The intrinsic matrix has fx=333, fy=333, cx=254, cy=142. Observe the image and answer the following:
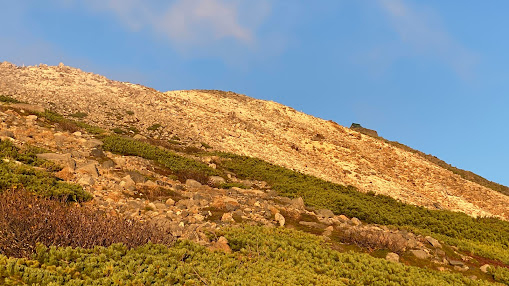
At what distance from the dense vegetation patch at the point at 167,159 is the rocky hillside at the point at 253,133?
360 inches

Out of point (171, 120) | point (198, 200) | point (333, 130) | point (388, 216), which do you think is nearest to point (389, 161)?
point (333, 130)

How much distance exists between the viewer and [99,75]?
155 ft

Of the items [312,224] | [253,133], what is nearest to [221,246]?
[312,224]

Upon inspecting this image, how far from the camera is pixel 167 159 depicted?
23.1 m

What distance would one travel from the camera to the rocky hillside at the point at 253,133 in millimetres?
34000

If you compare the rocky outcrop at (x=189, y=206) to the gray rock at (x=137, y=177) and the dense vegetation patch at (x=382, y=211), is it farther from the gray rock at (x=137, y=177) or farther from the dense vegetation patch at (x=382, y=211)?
the dense vegetation patch at (x=382, y=211)

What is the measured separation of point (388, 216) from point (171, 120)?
84.2 ft

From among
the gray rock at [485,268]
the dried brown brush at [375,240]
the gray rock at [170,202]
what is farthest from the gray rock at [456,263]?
the gray rock at [170,202]

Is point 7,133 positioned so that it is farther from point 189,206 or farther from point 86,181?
point 189,206

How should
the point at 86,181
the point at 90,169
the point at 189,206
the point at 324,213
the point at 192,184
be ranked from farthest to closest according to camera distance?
the point at 192,184 < the point at 324,213 < the point at 90,169 < the point at 189,206 < the point at 86,181

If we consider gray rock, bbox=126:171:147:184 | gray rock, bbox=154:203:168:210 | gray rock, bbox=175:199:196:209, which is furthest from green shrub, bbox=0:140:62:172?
gray rock, bbox=175:199:196:209

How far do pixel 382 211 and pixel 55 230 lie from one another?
19.8m

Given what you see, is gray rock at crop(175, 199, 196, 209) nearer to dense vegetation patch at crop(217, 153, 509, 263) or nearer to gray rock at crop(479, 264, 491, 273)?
dense vegetation patch at crop(217, 153, 509, 263)

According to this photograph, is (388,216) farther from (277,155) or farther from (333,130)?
(333,130)
